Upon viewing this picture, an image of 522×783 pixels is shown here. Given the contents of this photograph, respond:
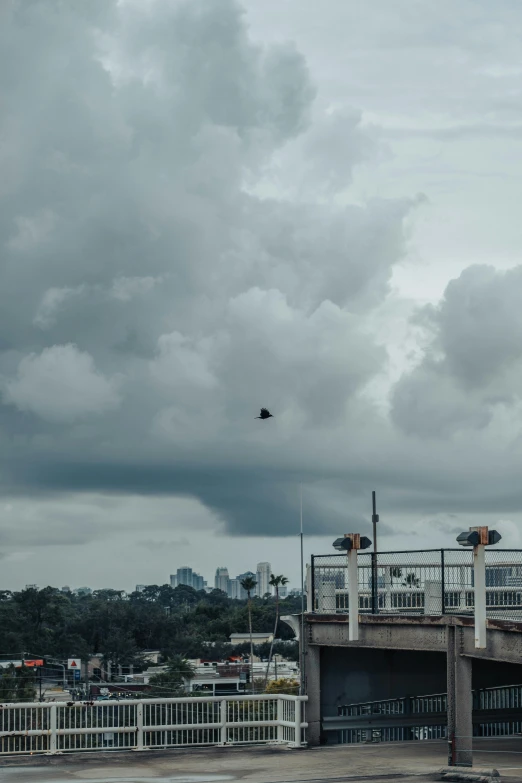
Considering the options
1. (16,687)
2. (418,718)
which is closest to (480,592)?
(418,718)

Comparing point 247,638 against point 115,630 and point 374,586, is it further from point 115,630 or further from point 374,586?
point 374,586

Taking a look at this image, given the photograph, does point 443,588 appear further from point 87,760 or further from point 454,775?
point 87,760

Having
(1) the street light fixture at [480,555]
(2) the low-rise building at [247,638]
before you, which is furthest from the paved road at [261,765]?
(2) the low-rise building at [247,638]

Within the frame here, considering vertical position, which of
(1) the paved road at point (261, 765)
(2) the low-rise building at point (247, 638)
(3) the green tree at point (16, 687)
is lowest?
(2) the low-rise building at point (247, 638)

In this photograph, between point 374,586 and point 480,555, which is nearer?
point 480,555

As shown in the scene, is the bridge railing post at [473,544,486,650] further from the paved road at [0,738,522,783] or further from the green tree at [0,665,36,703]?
the green tree at [0,665,36,703]

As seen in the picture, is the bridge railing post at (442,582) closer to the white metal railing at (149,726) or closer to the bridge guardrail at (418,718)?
→ the bridge guardrail at (418,718)
